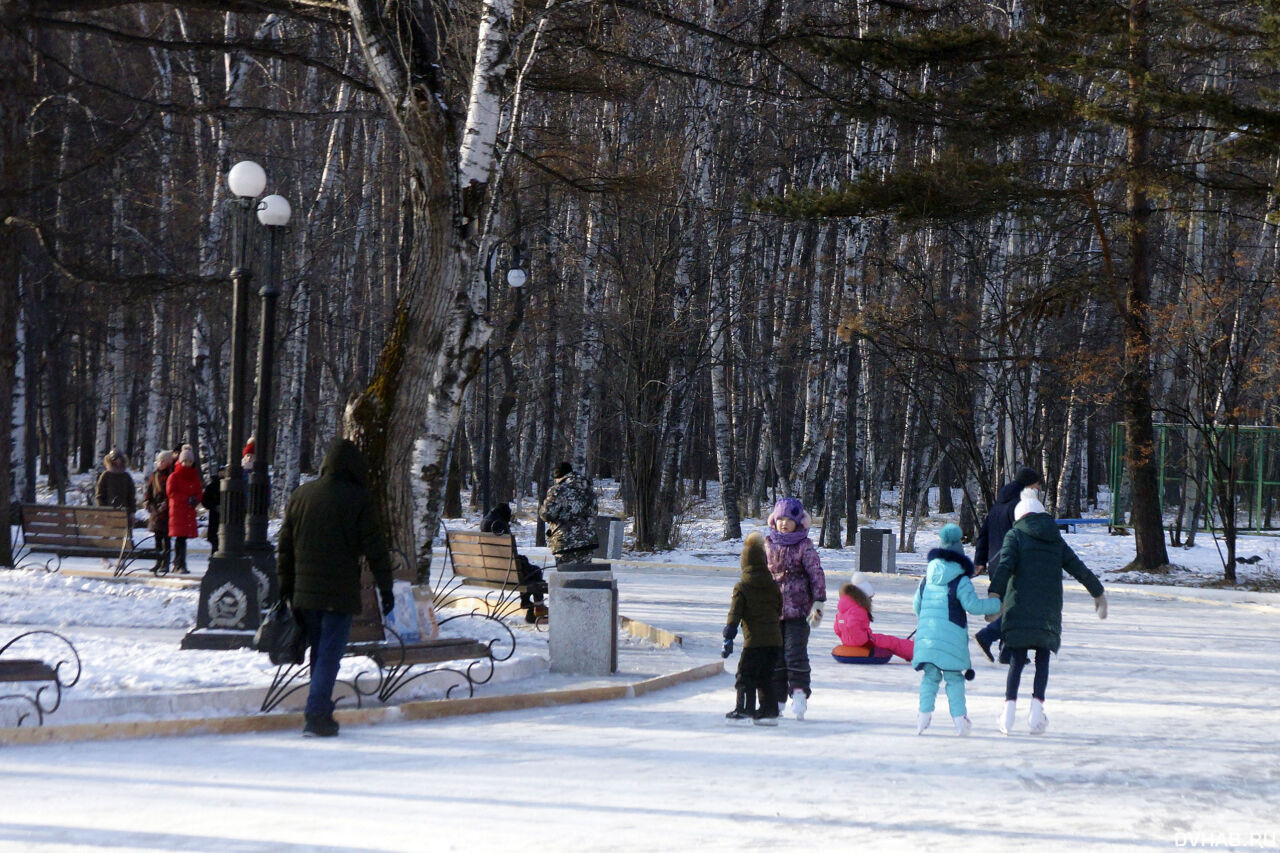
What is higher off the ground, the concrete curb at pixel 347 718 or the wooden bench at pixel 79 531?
the wooden bench at pixel 79 531

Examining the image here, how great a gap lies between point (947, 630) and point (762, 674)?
1.27 metres

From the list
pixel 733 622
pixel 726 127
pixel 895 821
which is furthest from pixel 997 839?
pixel 726 127

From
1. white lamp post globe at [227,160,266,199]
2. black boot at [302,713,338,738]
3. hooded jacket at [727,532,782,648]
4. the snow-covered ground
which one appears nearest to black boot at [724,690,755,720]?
the snow-covered ground

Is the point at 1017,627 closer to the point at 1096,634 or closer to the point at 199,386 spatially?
the point at 1096,634

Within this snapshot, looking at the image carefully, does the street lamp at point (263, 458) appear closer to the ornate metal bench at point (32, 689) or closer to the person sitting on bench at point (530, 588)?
the person sitting on bench at point (530, 588)

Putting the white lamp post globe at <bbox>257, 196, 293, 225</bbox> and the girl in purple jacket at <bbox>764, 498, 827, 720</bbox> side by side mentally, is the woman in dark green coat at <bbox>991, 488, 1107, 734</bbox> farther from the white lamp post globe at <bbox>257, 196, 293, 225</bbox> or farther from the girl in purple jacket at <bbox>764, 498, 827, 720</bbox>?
the white lamp post globe at <bbox>257, 196, 293, 225</bbox>

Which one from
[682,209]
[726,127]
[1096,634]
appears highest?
[726,127]

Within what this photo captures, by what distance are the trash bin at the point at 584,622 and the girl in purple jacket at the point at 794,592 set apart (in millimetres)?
1819

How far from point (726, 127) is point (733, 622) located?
25548 mm

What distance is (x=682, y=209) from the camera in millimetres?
25734

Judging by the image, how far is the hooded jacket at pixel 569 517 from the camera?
14.5m

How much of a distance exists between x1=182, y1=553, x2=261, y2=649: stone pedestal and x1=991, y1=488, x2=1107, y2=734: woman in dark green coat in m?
6.03

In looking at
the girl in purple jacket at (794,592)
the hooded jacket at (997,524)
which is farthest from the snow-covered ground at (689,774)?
the hooded jacket at (997,524)

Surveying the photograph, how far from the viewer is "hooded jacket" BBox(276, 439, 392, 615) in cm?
813
